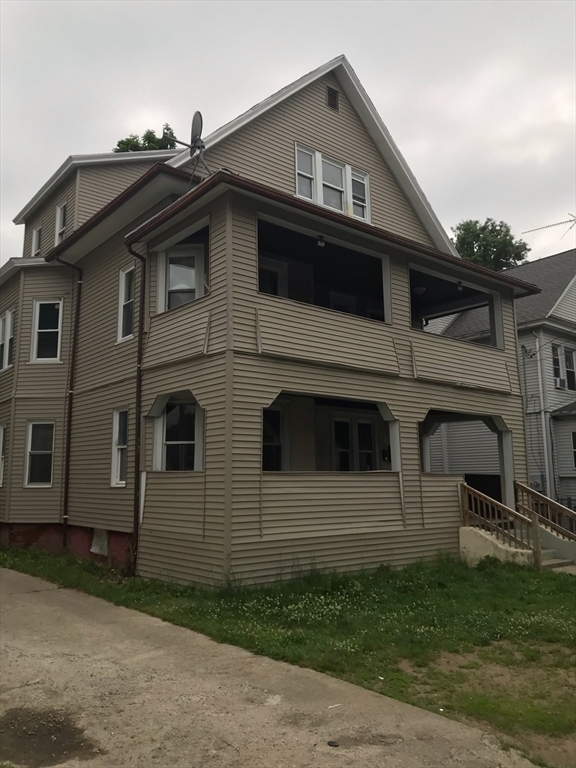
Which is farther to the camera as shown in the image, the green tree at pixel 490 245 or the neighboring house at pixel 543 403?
the green tree at pixel 490 245

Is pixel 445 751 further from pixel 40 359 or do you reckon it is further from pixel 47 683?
pixel 40 359

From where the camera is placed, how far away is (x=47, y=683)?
6.17 m

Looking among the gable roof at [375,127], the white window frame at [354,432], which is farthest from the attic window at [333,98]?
the white window frame at [354,432]

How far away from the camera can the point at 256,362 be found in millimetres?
10570

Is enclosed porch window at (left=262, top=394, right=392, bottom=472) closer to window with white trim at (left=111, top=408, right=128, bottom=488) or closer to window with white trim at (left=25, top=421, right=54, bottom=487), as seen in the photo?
window with white trim at (left=111, top=408, right=128, bottom=488)

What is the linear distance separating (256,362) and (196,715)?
611 centimetres

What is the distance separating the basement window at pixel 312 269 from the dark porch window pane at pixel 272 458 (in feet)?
11.3

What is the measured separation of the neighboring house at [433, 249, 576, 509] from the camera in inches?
868

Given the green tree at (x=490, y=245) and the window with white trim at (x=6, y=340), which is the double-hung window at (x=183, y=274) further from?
the green tree at (x=490, y=245)

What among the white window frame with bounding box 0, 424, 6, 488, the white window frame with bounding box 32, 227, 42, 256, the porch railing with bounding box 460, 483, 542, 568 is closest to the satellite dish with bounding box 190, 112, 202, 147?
the white window frame with bounding box 32, 227, 42, 256

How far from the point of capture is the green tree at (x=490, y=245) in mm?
42406

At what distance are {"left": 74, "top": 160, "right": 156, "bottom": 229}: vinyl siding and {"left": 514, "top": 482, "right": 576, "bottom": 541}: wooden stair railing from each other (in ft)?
40.2

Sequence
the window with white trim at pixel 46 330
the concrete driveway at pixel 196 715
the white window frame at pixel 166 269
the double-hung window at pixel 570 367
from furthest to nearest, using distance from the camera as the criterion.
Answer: the double-hung window at pixel 570 367, the window with white trim at pixel 46 330, the white window frame at pixel 166 269, the concrete driveway at pixel 196 715

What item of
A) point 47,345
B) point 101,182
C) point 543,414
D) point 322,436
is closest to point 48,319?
point 47,345
